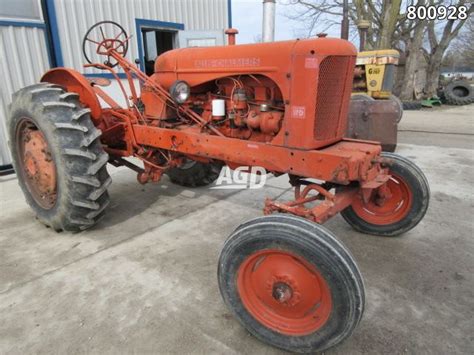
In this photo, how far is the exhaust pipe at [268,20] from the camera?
3234 mm

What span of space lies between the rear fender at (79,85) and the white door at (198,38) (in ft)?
12.0

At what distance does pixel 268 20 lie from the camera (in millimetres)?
3260

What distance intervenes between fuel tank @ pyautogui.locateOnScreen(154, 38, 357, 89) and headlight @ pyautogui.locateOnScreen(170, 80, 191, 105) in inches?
3.3

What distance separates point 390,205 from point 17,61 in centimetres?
513

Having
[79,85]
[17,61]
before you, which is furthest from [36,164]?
[17,61]

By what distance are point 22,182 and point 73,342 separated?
2.12 meters

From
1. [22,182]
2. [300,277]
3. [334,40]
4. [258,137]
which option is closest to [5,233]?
[22,182]

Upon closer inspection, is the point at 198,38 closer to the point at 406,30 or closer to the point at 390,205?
the point at 390,205

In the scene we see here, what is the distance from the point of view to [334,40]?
2191mm

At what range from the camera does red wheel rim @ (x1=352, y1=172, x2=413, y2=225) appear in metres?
2.98

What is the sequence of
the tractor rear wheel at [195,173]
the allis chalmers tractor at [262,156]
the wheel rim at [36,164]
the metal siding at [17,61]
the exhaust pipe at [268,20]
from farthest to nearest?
the metal siding at [17,61] < the tractor rear wheel at [195,173] < the exhaust pipe at [268,20] < the wheel rim at [36,164] < the allis chalmers tractor at [262,156]

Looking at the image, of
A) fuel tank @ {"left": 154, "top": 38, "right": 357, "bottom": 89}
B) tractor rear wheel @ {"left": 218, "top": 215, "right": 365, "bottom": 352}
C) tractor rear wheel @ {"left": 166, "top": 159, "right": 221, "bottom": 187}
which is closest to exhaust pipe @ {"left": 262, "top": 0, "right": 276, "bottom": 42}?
fuel tank @ {"left": 154, "top": 38, "right": 357, "bottom": 89}

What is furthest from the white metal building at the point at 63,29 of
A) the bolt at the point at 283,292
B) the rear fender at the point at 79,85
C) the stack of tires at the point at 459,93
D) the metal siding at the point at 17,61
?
the stack of tires at the point at 459,93

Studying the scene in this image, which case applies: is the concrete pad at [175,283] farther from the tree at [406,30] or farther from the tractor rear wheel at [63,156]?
the tree at [406,30]
